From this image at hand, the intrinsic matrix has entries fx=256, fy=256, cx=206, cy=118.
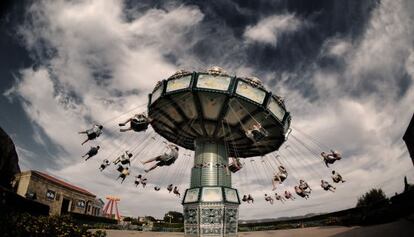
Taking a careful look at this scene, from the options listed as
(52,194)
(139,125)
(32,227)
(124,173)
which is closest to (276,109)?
(139,125)

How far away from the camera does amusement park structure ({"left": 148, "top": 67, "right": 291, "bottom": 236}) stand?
50.5 ft

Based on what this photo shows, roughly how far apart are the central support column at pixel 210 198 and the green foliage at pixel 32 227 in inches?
267

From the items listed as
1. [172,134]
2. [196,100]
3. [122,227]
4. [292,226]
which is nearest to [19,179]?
[122,227]

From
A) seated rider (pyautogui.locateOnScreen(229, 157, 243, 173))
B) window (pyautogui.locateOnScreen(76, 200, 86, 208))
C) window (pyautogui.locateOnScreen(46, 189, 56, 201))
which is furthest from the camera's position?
window (pyautogui.locateOnScreen(76, 200, 86, 208))

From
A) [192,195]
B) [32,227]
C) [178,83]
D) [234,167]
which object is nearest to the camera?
→ [32,227]

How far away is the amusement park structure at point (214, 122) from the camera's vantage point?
50.5 feet

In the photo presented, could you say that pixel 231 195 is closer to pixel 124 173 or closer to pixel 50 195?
pixel 124 173

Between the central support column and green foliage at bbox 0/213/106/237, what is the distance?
22.3ft

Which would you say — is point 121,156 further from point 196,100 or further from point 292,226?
point 292,226

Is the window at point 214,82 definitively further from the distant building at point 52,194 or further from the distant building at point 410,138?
the distant building at point 410,138

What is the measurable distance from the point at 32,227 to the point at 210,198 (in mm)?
9529

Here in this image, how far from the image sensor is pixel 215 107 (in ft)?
54.0

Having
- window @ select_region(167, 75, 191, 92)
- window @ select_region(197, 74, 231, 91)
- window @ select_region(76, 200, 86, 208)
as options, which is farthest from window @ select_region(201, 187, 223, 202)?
window @ select_region(76, 200, 86, 208)

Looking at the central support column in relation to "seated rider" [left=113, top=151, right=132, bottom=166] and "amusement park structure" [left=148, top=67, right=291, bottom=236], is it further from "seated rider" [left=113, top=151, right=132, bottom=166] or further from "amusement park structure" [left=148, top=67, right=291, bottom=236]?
"seated rider" [left=113, top=151, right=132, bottom=166]
